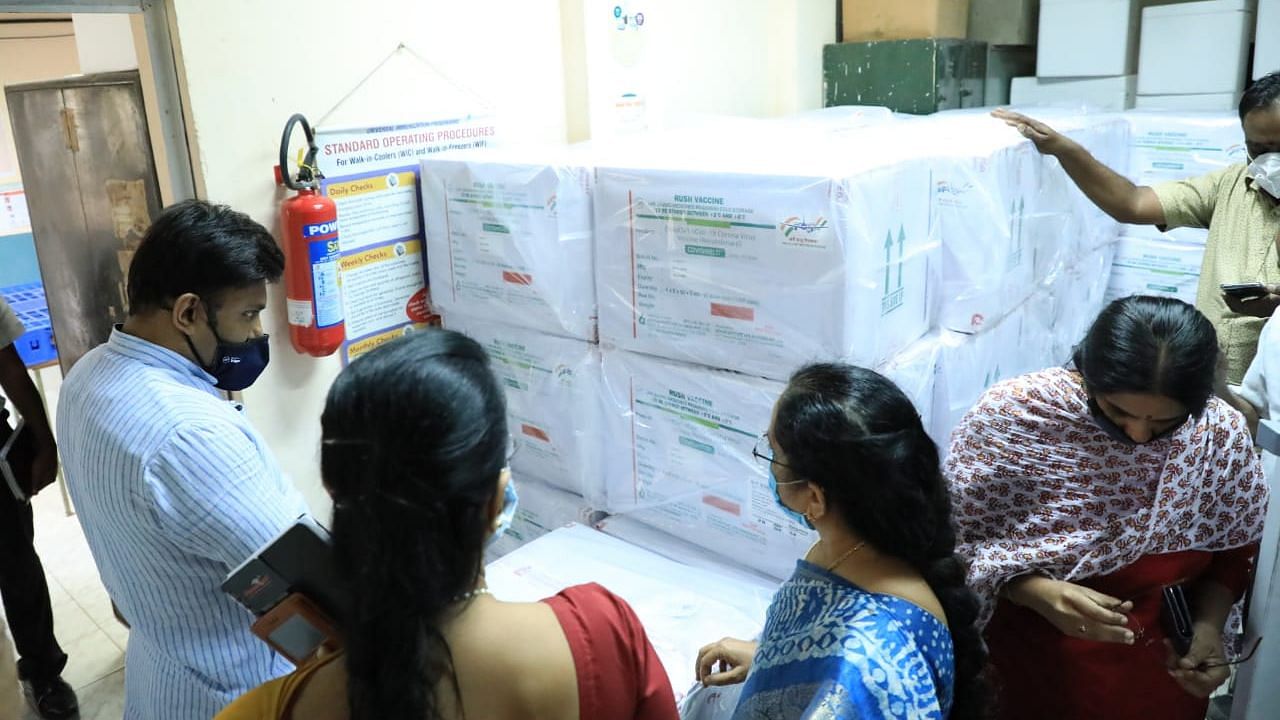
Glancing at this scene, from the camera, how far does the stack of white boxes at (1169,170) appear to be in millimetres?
2809

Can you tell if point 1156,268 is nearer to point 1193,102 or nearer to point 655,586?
point 1193,102

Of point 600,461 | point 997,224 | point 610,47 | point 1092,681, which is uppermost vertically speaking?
point 610,47

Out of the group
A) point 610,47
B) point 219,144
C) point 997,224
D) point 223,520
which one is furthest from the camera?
point 610,47

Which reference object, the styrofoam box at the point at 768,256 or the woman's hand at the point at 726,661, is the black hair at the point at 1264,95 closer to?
the styrofoam box at the point at 768,256

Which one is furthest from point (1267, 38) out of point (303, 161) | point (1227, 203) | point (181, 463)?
point (181, 463)

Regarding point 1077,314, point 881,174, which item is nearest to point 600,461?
point 881,174

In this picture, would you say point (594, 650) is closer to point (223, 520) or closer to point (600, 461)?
point (223, 520)

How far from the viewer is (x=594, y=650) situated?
86 cm

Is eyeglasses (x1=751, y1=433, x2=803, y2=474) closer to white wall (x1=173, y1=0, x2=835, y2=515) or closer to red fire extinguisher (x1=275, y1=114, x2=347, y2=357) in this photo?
red fire extinguisher (x1=275, y1=114, x2=347, y2=357)

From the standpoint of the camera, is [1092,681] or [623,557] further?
[623,557]

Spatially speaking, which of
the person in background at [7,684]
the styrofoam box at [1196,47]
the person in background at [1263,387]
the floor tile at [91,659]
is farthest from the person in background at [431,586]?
the styrofoam box at [1196,47]

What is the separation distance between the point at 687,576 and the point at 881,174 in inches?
34.3

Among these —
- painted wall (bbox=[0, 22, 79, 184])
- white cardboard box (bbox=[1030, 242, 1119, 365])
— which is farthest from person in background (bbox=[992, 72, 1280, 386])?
painted wall (bbox=[0, 22, 79, 184])

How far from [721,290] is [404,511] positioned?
3.22 feet
